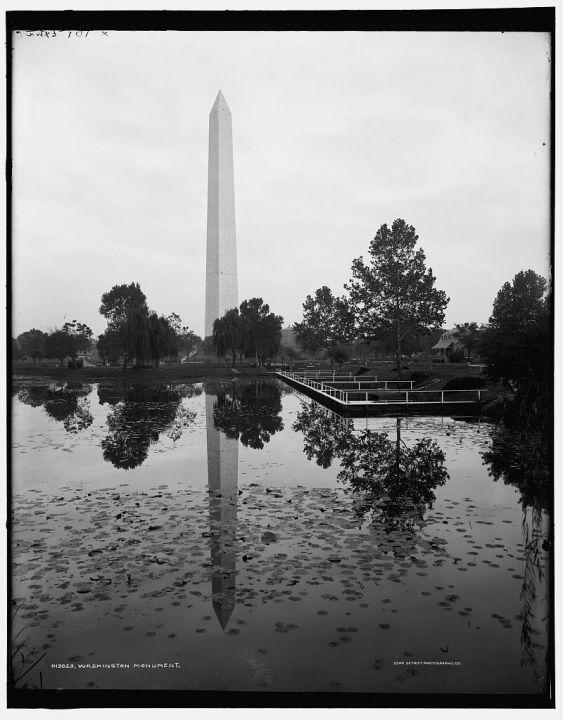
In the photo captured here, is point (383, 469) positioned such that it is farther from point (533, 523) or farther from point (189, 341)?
point (189, 341)

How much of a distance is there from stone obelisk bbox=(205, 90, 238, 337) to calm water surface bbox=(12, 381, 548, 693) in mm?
51270

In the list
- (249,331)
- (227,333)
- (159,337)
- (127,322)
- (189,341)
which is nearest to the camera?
(127,322)

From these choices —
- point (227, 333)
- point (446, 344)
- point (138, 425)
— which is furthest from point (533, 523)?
point (446, 344)

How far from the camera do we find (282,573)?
18.0 ft

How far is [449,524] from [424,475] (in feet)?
9.55

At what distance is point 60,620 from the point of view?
183 inches

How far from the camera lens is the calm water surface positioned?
13.4 feet

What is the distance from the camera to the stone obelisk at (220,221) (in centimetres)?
5687

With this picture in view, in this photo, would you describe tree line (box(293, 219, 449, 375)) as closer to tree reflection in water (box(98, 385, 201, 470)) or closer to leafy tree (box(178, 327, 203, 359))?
tree reflection in water (box(98, 385, 201, 470))

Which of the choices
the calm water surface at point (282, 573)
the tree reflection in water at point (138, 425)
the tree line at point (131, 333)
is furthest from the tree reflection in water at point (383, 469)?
the tree line at point (131, 333)

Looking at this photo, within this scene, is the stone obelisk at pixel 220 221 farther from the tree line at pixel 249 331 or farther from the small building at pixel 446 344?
the small building at pixel 446 344

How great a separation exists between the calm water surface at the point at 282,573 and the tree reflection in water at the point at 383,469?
0.06 metres

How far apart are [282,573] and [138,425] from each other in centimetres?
1235

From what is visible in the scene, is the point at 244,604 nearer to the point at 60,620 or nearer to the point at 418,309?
the point at 60,620
